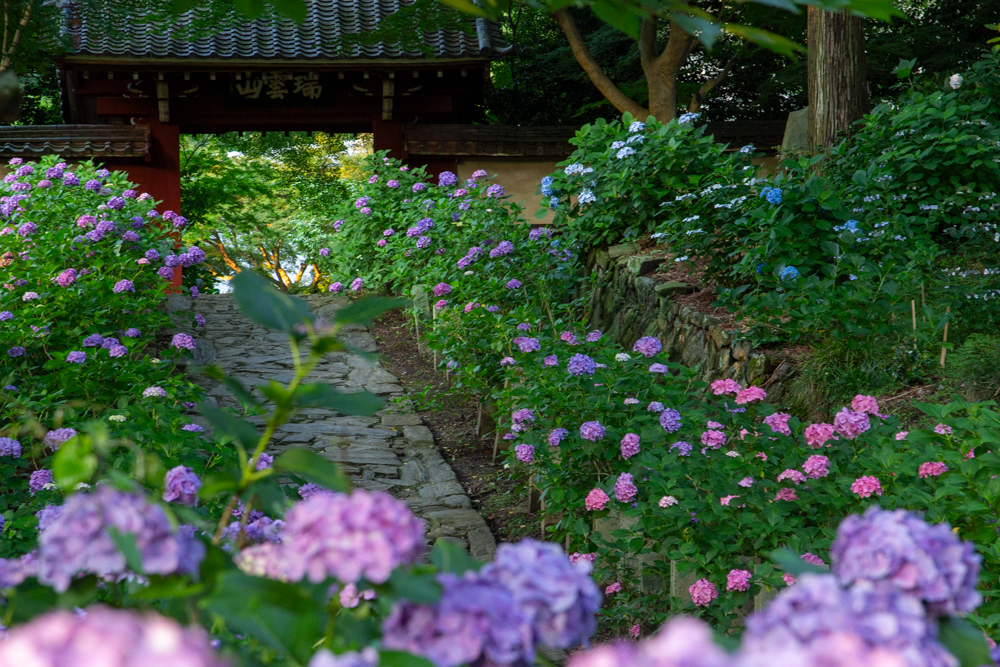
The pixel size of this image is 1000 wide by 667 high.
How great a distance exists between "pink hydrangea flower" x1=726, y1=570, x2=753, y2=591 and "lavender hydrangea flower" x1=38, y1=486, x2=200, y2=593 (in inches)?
81.1

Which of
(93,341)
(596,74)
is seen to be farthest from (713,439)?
(596,74)

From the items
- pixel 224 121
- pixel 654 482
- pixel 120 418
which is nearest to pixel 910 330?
pixel 654 482

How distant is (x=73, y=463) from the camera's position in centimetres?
71

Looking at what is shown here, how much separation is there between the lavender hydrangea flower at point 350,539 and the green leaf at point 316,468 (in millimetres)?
59

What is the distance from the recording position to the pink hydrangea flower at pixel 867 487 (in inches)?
91.7

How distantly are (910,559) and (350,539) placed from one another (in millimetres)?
464

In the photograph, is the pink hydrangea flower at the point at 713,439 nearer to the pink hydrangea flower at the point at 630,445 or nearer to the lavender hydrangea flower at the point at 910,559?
the pink hydrangea flower at the point at 630,445

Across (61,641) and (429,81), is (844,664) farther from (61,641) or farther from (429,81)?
(429,81)

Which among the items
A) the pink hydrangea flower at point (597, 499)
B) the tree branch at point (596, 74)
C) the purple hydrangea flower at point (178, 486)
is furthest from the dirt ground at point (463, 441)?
the tree branch at point (596, 74)

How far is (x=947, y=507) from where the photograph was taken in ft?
7.24

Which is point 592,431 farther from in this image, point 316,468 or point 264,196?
point 264,196

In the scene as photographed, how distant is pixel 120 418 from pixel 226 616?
275 cm

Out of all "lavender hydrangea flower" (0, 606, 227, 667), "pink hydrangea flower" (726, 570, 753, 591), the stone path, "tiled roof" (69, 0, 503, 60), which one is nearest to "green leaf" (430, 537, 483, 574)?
"lavender hydrangea flower" (0, 606, 227, 667)

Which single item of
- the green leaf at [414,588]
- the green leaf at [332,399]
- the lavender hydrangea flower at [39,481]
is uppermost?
the green leaf at [332,399]
